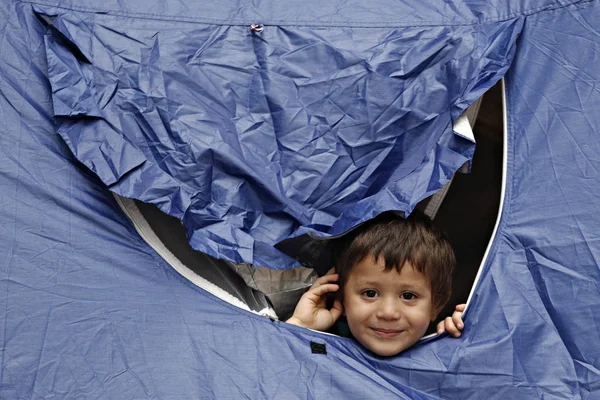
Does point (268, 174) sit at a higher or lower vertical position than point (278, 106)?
lower

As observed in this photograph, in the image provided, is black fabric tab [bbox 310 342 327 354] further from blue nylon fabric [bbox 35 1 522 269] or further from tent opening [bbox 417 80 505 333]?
tent opening [bbox 417 80 505 333]

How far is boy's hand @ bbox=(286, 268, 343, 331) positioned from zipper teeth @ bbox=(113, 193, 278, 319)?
0.06 metres

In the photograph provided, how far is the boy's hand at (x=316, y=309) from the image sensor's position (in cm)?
149

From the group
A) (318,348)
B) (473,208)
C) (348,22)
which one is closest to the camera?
(318,348)

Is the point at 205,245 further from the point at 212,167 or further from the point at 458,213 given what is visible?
the point at 458,213

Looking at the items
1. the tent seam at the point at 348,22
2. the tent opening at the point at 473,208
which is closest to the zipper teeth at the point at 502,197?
the tent seam at the point at 348,22

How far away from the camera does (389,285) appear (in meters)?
1.44

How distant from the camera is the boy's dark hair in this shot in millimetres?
1437

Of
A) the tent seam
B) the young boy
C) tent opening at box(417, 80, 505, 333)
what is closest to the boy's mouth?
the young boy

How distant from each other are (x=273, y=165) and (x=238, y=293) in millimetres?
243

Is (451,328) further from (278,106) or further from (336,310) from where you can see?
(278,106)

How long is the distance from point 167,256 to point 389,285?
14.3 inches

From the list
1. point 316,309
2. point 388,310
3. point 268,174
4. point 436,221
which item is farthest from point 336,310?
point 436,221

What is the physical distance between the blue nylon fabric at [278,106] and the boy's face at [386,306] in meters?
0.10
